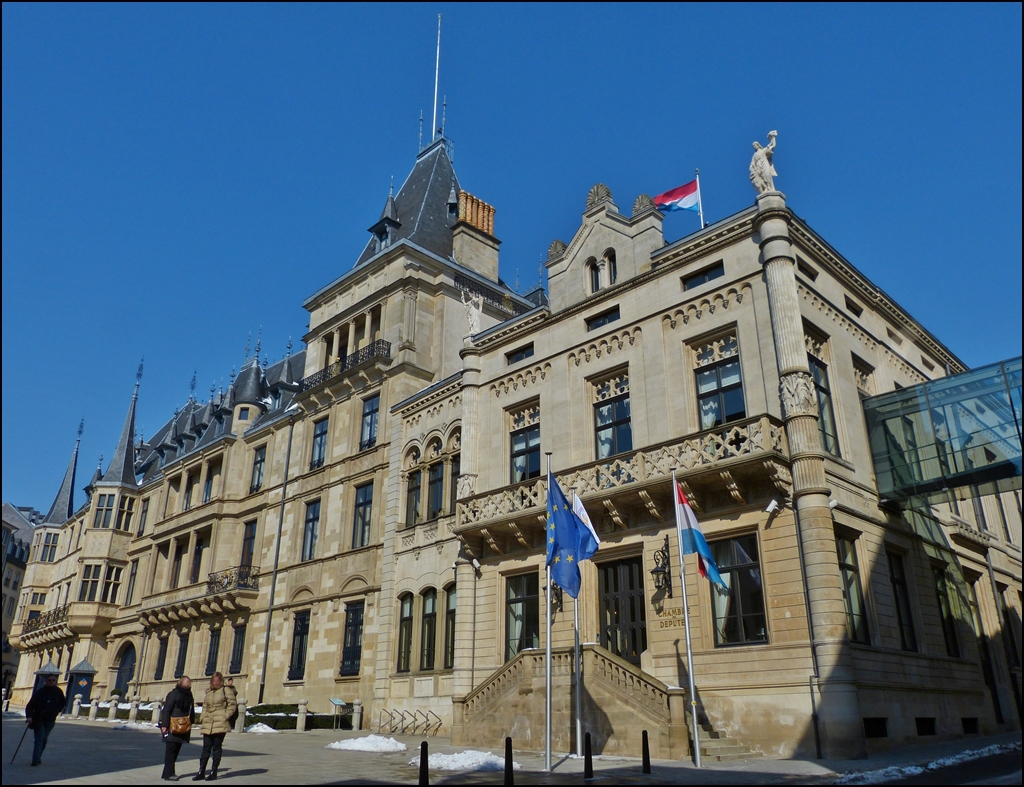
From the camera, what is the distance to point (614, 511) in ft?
69.3

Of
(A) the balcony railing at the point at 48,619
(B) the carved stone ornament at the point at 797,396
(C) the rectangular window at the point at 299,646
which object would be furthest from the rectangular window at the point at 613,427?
(A) the balcony railing at the point at 48,619

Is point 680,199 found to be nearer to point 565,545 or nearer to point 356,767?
point 565,545

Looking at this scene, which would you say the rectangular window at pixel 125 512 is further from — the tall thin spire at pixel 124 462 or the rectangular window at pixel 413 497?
the rectangular window at pixel 413 497

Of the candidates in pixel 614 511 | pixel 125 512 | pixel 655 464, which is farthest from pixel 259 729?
pixel 125 512

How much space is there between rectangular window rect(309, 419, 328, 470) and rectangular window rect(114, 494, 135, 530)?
73.5ft

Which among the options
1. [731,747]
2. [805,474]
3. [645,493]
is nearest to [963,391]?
[805,474]

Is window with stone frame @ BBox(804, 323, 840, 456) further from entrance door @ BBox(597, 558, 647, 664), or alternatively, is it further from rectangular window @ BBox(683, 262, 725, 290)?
entrance door @ BBox(597, 558, 647, 664)

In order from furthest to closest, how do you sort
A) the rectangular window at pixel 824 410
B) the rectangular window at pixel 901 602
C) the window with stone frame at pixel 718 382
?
the window with stone frame at pixel 718 382
the rectangular window at pixel 824 410
the rectangular window at pixel 901 602

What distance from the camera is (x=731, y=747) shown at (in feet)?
55.3

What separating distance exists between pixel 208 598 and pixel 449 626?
1644cm

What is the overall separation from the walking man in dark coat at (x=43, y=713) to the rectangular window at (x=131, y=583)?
35496mm

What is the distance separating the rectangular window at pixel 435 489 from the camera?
28.8 m

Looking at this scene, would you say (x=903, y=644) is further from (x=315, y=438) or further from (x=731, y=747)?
(x=315, y=438)

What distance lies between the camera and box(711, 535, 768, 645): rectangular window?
60.3ft
